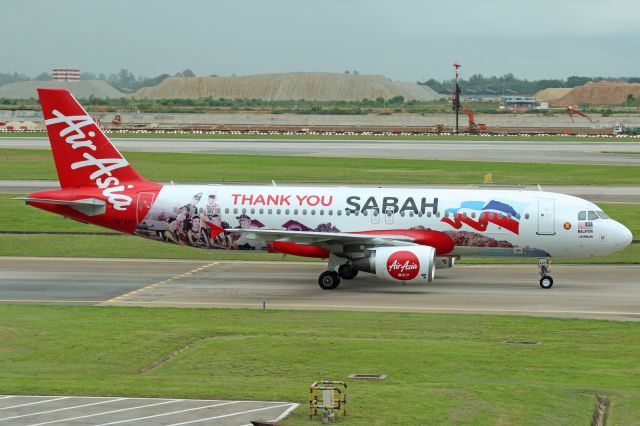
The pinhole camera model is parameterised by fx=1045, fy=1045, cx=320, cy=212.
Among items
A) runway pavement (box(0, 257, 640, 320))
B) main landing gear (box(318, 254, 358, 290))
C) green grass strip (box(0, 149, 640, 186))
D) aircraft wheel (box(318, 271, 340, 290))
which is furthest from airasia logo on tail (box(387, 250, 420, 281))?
green grass strip (box(0, 149, 640, 186))

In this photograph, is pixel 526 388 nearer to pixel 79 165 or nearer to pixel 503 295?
pixel 503 295

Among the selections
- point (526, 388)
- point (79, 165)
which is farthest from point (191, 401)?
point (79, 165)

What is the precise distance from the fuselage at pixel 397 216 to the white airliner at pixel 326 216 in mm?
46

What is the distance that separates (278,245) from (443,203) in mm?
7767

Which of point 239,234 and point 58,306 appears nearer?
point 58,306

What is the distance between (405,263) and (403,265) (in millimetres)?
124

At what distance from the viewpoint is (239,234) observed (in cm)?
4828

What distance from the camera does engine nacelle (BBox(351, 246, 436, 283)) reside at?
44.3m

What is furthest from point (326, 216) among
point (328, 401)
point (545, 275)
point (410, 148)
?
point (410, 148)

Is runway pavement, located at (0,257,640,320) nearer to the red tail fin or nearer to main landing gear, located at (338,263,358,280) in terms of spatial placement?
main landing gear, located at (338,263,358,280)

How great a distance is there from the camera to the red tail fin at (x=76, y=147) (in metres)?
49.2

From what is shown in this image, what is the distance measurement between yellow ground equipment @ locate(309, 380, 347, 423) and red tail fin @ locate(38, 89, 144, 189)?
2623 centimetres

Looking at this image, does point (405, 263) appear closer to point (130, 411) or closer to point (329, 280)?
point (329, 280)

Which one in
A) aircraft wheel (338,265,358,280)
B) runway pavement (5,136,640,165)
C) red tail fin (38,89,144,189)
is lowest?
aircraft wheel (338,265,358,280)
